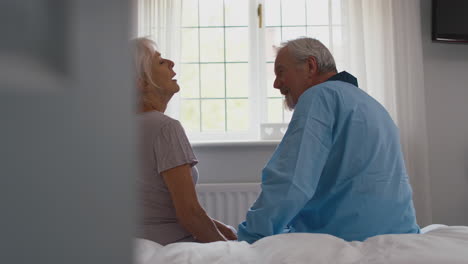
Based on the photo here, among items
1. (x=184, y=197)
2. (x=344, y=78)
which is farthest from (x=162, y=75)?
(x=344, y=78)

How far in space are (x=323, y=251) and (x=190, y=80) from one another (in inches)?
97.8

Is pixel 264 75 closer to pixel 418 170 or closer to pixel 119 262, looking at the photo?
pixel 418 170

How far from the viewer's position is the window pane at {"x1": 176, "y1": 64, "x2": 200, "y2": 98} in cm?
356

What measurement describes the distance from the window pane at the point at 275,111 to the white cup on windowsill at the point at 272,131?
175 mm

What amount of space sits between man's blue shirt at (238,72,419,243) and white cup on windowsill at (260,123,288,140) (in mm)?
1790

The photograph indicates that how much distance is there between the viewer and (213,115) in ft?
11.8

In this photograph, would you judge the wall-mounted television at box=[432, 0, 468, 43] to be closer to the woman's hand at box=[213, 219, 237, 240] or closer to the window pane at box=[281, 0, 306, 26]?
the window pane at box=[281, 0, 306, 26]

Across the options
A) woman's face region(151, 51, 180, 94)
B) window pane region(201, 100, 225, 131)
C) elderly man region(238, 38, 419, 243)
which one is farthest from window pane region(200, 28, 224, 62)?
elderly man region(238, 38, 419, 243)

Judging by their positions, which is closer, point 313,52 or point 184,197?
point 184,197

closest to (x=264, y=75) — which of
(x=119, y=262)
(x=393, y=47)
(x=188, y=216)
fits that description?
(x=393, y=47)

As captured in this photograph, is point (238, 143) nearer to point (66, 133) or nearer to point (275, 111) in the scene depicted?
point (275, 111)

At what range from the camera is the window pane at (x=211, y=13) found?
3.59 m

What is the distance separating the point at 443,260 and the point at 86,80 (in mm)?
1120

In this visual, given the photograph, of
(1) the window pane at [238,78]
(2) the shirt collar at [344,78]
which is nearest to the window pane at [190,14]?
(1) the window pane at [238,78]
